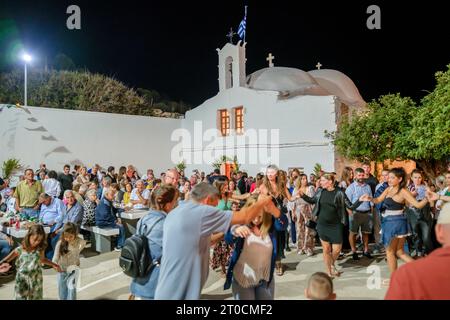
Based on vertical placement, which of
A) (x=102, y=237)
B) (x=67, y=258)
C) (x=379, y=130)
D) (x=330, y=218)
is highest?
(x=379, y=130)

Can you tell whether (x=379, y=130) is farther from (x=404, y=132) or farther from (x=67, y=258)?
(x=67, y=258)

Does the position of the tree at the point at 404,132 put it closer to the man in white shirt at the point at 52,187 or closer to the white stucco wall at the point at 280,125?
the white stucco wall at the point at 280,125

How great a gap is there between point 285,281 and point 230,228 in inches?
110

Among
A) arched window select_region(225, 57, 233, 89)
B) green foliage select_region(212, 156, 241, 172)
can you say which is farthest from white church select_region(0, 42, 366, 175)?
green foliage select_region(212, 156, 241, 172)

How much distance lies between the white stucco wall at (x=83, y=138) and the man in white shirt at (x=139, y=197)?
10.3 m

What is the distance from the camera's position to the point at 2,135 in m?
16.9

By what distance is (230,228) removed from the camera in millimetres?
3650

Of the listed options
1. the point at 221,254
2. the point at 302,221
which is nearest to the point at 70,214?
the point at 221,254

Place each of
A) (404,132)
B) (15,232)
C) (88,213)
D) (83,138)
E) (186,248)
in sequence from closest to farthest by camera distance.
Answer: (186,248), (15,232), (88,213), (404,132), (83,138)

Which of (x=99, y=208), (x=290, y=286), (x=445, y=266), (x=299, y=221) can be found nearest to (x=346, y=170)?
(x=299, y=221)

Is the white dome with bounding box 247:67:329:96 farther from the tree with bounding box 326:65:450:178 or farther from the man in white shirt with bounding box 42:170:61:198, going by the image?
the man in white shirt with bounding box 42:170:61:198

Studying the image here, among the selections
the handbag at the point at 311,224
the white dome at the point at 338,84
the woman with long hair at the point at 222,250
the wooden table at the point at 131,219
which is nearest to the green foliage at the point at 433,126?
the handbag at the point at 311,224
